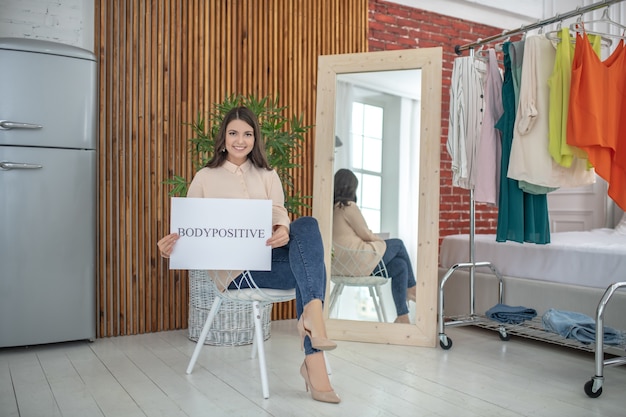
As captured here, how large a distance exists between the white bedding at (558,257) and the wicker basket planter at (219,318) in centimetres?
146

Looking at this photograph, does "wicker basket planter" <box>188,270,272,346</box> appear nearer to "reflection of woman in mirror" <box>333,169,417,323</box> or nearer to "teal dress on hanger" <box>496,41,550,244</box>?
"reflection of woman in mirror" <box>333,169,417,323</box>

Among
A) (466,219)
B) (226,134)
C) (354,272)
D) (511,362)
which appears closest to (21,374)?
(226,134)

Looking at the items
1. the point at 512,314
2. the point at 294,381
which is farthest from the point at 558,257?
the point at 294,381

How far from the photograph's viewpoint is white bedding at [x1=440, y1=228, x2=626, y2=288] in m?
3.14

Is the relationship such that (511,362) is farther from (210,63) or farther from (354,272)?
(210,63)

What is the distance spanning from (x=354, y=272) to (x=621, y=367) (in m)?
1.43

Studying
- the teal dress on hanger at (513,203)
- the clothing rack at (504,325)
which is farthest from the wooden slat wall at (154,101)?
the teal dress on hanger at (513,203)

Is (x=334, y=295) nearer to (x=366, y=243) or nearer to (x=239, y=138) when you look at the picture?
(x=366, y=243)

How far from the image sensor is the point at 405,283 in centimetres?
342

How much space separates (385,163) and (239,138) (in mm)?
1095

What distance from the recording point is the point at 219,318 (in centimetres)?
335

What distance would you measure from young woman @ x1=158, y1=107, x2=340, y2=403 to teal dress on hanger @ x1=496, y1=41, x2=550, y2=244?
1.24 meters

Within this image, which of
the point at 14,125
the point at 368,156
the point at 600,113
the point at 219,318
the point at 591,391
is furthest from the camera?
the point at 368,156

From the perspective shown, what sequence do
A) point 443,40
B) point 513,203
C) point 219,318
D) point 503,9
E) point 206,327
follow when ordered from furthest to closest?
point 503,9 → point 443,40 → point 219,318 → point 513,203 → point 206,327
